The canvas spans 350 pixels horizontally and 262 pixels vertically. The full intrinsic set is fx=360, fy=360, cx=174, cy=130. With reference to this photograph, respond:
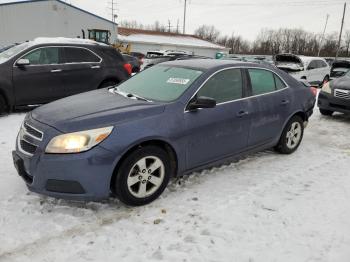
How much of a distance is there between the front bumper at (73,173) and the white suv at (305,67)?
12250 mm

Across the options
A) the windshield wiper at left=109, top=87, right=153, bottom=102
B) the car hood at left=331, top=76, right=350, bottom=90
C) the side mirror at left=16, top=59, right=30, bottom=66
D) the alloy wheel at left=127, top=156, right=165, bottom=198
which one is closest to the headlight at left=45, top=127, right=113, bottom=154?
the alloy wheel at left=127, top=156, right=165, bottom=198

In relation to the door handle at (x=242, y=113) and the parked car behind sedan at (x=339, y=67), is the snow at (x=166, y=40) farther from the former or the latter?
the door handle at (x=242, y=113)

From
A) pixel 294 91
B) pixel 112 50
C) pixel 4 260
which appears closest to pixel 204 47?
pixel 112 50

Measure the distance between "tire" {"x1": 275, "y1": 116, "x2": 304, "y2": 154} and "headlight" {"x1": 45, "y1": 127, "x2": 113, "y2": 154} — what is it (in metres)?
3.16

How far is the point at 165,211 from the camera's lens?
377 cm

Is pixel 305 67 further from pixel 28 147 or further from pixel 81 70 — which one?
pixel 28 147

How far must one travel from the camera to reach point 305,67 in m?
14.8

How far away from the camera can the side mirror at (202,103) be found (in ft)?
13.3

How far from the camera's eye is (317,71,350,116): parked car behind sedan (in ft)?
27.4

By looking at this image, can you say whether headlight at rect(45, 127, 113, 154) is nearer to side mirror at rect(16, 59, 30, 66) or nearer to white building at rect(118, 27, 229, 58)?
side mirror at rect(16, 59, 30, 66)

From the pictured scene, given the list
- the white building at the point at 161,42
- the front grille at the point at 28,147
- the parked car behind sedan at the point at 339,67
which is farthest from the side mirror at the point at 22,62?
the white building at the point at 161,42

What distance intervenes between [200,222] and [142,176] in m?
0.75

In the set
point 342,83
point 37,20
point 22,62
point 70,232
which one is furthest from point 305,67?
point 37,20

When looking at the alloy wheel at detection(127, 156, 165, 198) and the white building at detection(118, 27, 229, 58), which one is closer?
the alloy wheel at detection(127, 156, 165, 198)
